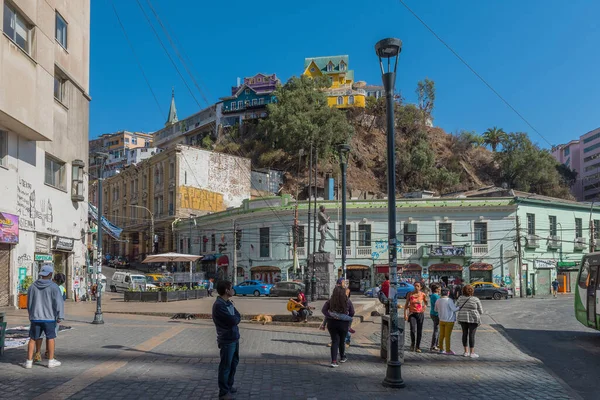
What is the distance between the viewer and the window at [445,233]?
44812 millimetres

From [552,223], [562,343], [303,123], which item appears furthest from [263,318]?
[303,123]

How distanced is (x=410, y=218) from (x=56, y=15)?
30.2 m

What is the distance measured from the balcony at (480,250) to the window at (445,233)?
2.06 meters

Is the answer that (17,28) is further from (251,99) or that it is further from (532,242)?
(251,99)

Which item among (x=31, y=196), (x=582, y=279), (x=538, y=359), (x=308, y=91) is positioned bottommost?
(x=538, y=359)

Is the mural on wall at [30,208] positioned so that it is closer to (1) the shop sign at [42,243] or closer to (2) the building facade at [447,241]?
(1) the shop sign at [42,243]

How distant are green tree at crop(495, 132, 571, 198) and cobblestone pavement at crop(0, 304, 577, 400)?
6109 centimetres

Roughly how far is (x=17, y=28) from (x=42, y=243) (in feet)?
29.4

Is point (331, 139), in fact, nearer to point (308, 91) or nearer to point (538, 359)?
point (308, 91)

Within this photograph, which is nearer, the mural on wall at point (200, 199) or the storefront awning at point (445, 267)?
the storefront awning at point (445, 267)

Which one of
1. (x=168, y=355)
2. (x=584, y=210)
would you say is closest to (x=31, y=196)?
(x=168, y=355)

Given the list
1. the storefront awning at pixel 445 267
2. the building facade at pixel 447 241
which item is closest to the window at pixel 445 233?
the building facade at pixel 447 241

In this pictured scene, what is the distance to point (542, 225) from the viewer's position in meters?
46.0

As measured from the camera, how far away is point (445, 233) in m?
44.9
